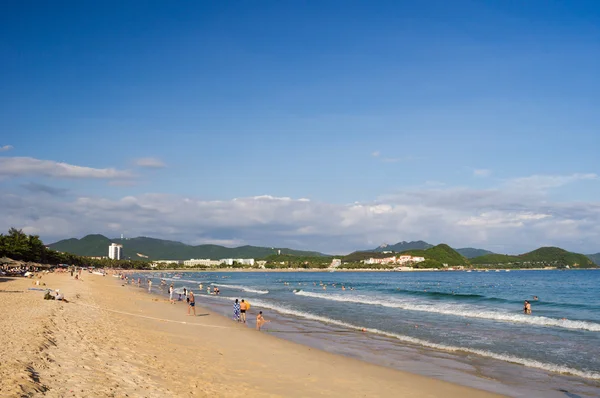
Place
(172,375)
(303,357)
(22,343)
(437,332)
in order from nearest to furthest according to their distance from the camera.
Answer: (172,375)
(22,343)
(303,357)
(437,332)

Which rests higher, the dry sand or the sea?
the dry sand

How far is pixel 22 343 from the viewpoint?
40.0 feet

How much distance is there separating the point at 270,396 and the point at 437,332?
50.6 ft

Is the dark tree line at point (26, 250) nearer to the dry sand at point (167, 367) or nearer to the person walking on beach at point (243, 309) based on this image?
the person walking on beach at point (243, 309)

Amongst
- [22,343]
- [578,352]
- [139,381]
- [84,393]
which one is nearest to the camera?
[84,393]

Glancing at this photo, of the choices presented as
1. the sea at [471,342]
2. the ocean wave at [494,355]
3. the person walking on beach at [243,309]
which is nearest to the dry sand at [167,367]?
the sea at [471,342]

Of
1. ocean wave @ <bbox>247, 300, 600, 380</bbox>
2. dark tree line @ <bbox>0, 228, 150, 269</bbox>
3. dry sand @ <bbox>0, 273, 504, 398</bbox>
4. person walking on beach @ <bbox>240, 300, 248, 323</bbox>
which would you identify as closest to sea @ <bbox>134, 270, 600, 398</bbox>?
ocean wave @ <bbox>247, 300, 600, 380</bbox>

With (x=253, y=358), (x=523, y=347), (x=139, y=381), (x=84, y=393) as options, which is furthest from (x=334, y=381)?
(x=523, y=347)

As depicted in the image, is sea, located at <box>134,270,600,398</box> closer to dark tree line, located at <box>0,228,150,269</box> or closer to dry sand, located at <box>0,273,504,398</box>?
dry sand, located at <box>0,273,504,398</box>

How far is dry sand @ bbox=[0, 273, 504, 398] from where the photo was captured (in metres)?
9.28

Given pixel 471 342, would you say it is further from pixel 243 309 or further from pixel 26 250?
pixel 26 250

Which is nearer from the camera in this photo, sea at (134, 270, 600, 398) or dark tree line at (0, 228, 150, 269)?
sea at (134, 270, 600, 398)

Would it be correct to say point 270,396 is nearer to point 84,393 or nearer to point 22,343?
point 84,393

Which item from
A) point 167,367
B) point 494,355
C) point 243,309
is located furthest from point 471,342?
point 167,367
